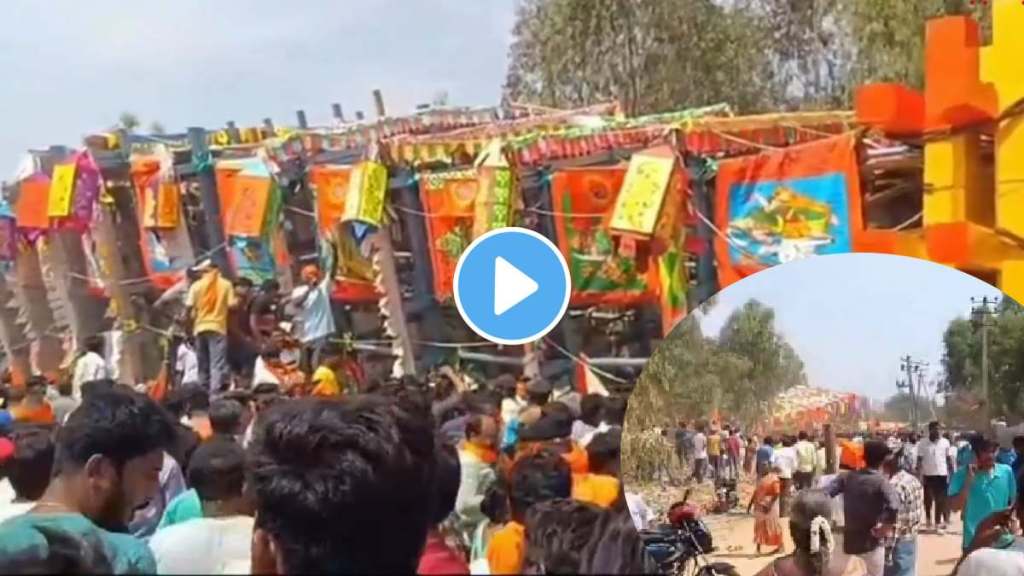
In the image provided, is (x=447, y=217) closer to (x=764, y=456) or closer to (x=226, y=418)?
(x=226, y=418)

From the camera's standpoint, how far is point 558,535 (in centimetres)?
171

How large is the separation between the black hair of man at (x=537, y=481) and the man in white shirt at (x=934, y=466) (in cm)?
53

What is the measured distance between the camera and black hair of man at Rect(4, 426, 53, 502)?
2213 mm

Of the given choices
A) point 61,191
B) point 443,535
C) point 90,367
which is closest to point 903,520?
point 443,535

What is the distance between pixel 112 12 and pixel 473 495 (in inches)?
38.4

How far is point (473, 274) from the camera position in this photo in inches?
80.0

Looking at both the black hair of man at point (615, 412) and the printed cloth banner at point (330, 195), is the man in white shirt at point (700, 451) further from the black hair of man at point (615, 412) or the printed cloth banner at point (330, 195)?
the printed cloth banner at point (330, 195)

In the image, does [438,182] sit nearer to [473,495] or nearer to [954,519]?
[473,495]

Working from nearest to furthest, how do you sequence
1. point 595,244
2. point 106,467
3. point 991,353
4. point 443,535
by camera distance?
point 443,535
point 106,467
point 991,353
point 595,244

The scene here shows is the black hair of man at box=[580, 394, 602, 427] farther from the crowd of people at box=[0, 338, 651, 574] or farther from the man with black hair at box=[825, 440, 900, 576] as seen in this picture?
the man with black hair at box=[825, 440, 900, 576]

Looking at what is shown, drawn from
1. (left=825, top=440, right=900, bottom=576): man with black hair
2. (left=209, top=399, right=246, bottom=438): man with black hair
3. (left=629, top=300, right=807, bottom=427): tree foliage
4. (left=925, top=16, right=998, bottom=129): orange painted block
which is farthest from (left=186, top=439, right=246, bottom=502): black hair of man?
(left=925, top=16, right=998, bottom=129): orange painted block

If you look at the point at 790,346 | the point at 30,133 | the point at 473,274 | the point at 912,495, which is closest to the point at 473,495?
the point at 473,274

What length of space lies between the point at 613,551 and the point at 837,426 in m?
0.50

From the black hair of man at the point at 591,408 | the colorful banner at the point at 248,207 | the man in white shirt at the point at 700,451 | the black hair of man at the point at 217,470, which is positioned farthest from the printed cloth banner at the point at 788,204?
the black hair of man at the point at 217,470
